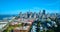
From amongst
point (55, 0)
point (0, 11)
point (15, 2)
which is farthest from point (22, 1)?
point (55, 0)

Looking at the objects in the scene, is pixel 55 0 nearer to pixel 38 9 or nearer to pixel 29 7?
pixel 38 9

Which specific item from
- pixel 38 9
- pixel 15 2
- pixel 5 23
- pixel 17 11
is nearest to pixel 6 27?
pixel 5 23

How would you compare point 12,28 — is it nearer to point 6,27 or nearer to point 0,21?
point 6,27

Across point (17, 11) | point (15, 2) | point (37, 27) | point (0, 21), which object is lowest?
point (37, 27)

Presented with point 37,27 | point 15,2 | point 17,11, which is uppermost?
point 15,2

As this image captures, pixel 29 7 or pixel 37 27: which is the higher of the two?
pixel 29 7

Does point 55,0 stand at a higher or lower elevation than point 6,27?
higher
